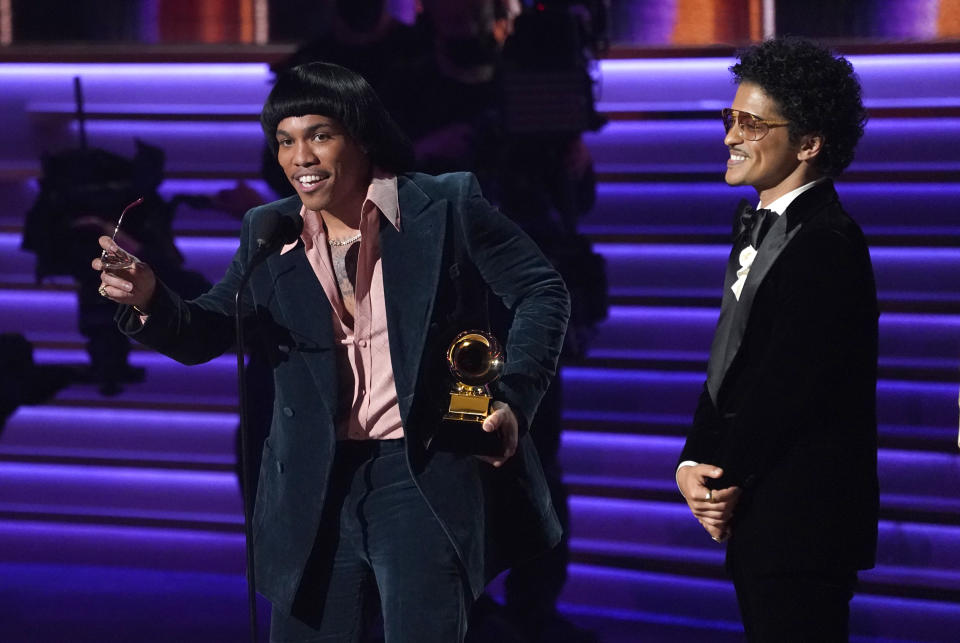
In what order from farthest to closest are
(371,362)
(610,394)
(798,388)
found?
(610,394), (371,362), (798,388)

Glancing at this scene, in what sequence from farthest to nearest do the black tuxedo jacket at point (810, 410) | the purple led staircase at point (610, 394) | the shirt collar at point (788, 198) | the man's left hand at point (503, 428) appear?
the purple led staircase at point (610, 394), the man's left hand at point (503, 428), the shirt collar at point (788, 198), the black tuxedo jacket at point (810, 410)

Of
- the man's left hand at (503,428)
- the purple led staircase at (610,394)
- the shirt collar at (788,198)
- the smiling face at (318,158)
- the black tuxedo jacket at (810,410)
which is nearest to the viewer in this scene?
the black tuxedo jacket at (810,410)

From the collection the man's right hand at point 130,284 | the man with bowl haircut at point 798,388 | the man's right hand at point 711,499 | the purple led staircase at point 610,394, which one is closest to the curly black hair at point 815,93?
the man with bowl haircut at point 798,388

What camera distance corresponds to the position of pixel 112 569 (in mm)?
4430

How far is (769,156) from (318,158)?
2.48ft

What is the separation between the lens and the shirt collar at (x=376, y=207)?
2076 millimetres

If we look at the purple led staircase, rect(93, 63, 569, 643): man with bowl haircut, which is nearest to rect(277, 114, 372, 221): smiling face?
rect(93, 63, 569, 643): man with bowl haircut

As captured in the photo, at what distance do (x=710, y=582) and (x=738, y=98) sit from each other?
230 cm

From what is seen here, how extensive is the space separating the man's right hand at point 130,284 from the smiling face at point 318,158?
0.97 feet

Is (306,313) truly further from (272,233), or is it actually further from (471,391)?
(471,391)

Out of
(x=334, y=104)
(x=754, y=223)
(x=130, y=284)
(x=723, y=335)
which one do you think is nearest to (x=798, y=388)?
(x=723, y=335)

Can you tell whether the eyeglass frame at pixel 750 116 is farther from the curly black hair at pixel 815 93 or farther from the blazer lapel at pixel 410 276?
the blazer lapel at pixel 410 276

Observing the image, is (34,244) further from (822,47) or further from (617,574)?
(822,47)

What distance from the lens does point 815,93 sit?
5.94 ft
